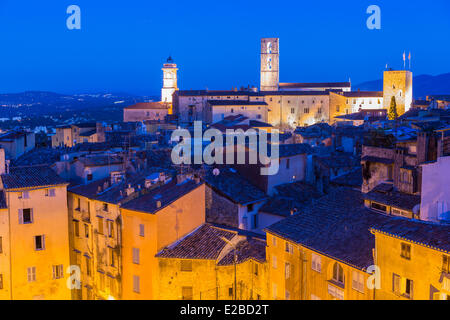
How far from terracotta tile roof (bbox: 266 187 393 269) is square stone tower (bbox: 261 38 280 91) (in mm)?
73241

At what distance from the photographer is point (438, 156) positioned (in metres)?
12.3

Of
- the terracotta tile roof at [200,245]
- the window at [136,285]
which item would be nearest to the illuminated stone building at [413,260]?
the terracotta tile roof at [200,245]

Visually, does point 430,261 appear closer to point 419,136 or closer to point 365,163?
point 419,136

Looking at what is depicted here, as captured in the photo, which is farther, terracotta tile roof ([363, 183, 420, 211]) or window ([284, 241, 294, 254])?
window ([284, 241, 294, 254])

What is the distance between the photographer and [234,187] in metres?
19.1

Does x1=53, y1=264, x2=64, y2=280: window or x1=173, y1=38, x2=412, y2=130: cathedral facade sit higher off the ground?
x1=173, y1=38, x2=412, y2=130: cathedral facade

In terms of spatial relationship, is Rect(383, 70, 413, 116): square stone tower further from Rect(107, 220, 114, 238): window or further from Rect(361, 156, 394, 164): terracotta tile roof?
Rect(107, 220, 114, 238): window

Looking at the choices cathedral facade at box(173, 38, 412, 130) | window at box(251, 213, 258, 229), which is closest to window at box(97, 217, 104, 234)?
window at box(251, 213, 258, 229)

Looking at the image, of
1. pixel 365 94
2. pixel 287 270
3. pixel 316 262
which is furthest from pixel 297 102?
pixel 316 262

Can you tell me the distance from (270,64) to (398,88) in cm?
2791

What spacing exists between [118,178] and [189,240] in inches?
197

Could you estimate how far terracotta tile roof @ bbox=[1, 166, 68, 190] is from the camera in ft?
55.9

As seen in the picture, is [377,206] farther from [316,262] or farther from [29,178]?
[29,178]

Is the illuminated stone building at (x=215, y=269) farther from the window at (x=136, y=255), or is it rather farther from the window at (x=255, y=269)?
the window at (x=136, y=255)
